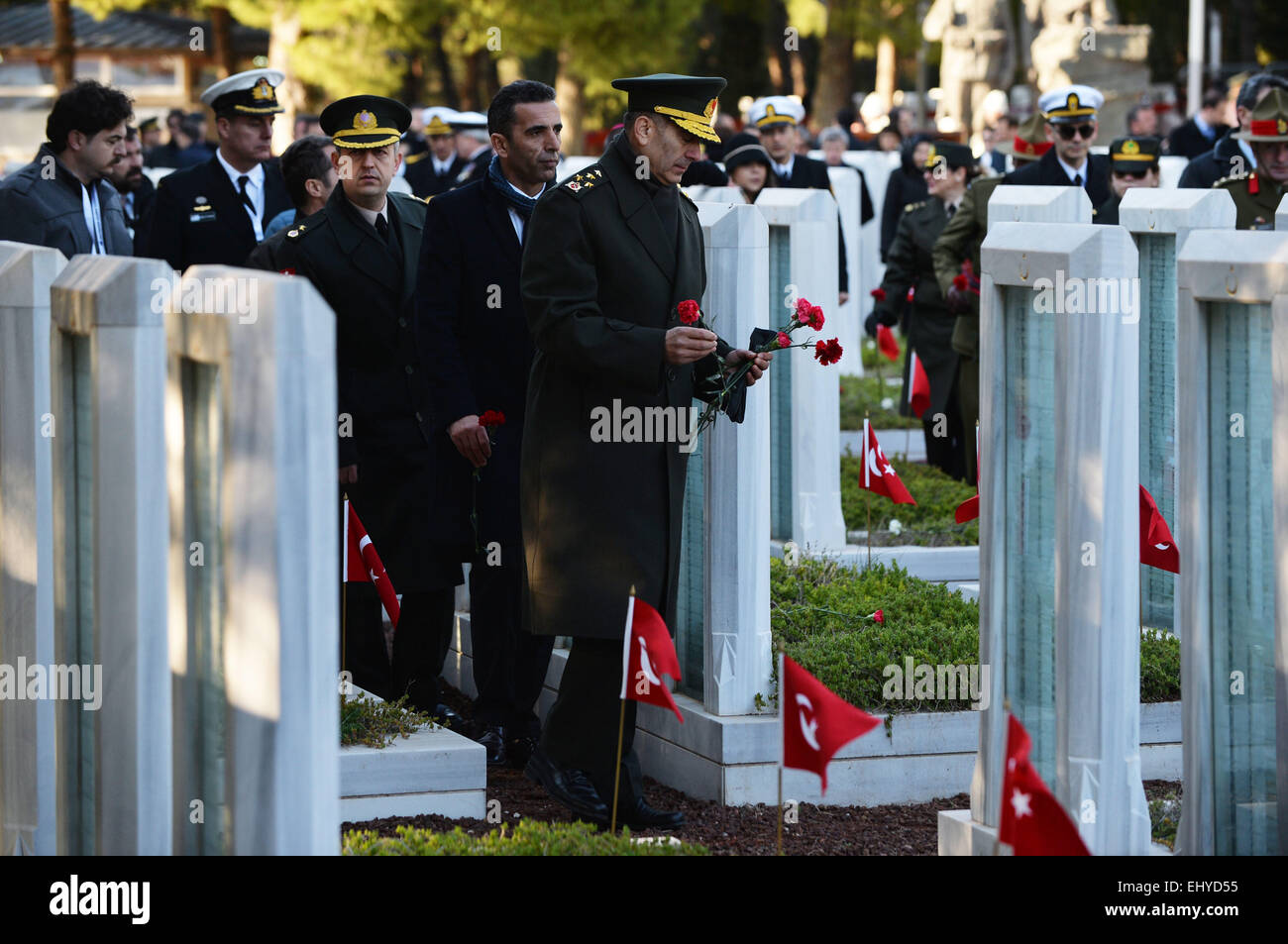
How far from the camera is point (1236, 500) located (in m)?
4.97

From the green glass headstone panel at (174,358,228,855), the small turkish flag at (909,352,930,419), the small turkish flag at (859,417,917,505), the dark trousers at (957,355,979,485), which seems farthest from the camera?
the dark trousers at (957,355,979,485)

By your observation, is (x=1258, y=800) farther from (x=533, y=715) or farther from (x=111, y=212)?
(x=111, y=212)

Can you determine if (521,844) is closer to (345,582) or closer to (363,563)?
(363,563)

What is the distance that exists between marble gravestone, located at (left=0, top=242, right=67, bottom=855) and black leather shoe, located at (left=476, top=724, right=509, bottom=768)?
215 centimetres

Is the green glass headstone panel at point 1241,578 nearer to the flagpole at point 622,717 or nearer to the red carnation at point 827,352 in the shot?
the flagpole at point 622,717

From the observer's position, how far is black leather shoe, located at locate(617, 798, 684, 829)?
6.17 meters

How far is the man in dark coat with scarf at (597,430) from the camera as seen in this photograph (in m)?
5.98

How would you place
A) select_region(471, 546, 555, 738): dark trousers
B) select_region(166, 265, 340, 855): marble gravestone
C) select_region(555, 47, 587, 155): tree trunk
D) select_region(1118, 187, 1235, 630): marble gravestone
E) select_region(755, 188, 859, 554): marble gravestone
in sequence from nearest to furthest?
select_region(166, 265, 340, 855): marble gravestone, select_region(471, 546, 555, 738): dark trousers, select_region(1118, 187, 1235, 630): marble gravestone, select_region(755, 188, 859, 554): marble gravestone, select_region(555, 47, 587, 155): tree trunk

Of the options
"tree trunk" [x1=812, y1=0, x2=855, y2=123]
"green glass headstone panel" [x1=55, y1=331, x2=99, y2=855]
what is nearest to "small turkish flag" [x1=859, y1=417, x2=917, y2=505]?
"green glass headstone panel" [x1=55, y1=331, x2=99, y2=855]

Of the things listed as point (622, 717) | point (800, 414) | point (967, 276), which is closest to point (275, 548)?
point (622, 717)

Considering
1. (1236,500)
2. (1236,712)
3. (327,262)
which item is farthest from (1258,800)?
(327,262)

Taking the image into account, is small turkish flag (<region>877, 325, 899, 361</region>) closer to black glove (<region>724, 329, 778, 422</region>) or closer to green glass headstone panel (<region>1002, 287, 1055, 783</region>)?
black glove (<region>724, 329, 778, 422</region>)

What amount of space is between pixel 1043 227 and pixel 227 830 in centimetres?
255

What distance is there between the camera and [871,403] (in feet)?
50.9
